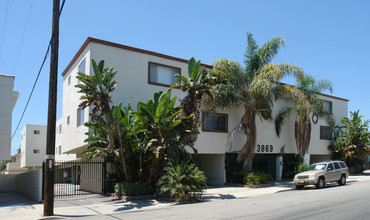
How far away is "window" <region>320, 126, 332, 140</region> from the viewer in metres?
31.8

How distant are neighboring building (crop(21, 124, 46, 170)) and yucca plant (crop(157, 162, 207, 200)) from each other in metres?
35.2

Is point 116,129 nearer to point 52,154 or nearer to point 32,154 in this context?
point 52,154

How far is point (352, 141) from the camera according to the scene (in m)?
31.8

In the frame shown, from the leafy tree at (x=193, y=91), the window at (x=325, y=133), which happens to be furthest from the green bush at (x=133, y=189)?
the window at (x=325, y=133)

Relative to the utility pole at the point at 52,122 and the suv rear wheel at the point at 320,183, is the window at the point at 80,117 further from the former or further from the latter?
the suv rear wheel at the point at 320,183

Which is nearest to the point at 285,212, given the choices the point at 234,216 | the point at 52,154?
the point at 234,216

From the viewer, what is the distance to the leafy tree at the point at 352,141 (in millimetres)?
31391

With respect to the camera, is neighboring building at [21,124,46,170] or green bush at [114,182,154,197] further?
neighboring building at [21,124,46,170]

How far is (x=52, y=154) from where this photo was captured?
1212 centimetres

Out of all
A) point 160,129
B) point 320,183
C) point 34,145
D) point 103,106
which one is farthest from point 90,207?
point 34,145

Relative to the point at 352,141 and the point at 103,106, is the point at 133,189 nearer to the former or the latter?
the point at 103,106

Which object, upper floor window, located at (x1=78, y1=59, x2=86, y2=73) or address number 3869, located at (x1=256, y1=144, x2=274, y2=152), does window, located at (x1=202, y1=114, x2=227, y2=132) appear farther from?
upper floor window, located at (x1=78, y1=59, x2=86, y2=73)

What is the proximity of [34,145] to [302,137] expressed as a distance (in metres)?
35.9

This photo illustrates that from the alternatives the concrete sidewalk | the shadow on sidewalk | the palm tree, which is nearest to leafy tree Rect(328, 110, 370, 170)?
the palm tree
